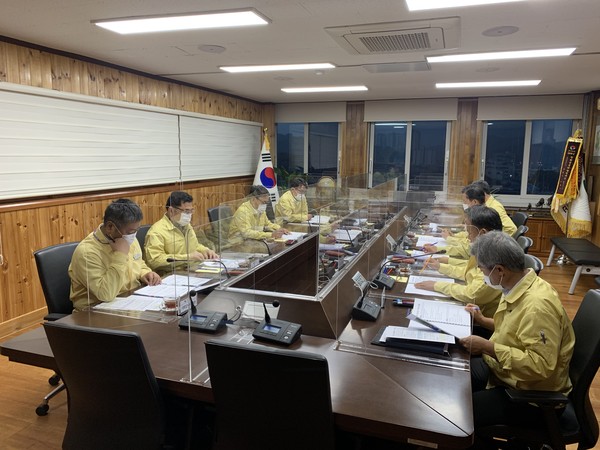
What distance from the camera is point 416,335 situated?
73.4 inches

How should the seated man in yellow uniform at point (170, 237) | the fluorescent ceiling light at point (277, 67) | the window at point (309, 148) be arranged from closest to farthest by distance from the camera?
the seated man in yellow uniform at point (170, 237) < the fluorescent ceiling light at point (277, 67) < the window at point (309, 148)

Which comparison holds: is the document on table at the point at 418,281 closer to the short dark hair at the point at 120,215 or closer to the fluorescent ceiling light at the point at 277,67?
the short dark hair at the point at 120,215

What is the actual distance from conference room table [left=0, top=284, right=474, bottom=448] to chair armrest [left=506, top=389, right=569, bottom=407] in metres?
0.19

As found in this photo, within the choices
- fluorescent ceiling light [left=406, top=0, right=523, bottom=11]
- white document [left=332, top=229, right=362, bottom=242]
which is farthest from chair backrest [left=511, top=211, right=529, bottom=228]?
fluorescent ceiling light [left=406, top=0, right=523, bottom=11]

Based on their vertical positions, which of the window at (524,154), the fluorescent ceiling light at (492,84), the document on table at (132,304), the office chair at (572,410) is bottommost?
the office chair at (572,410)

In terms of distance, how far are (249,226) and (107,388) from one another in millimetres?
A: 2183

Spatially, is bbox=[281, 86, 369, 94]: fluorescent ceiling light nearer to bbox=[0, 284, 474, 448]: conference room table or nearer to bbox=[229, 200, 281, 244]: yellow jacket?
bbox=[229, 200, 281, 244]: yellow jacket

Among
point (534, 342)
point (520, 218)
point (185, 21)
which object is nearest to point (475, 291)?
point (534, 342)

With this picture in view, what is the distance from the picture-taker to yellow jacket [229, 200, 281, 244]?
2921 mm

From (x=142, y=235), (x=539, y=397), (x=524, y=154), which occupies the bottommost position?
(x=539, y=397)

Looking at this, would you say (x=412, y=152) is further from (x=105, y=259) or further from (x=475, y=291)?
(x=105, y=259)

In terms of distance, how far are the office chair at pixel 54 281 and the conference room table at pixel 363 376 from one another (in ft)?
1.30

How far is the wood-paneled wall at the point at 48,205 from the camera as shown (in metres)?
3.55

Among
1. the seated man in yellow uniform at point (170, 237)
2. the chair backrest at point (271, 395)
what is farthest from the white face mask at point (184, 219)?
the chair backrest at point (271, 395)
